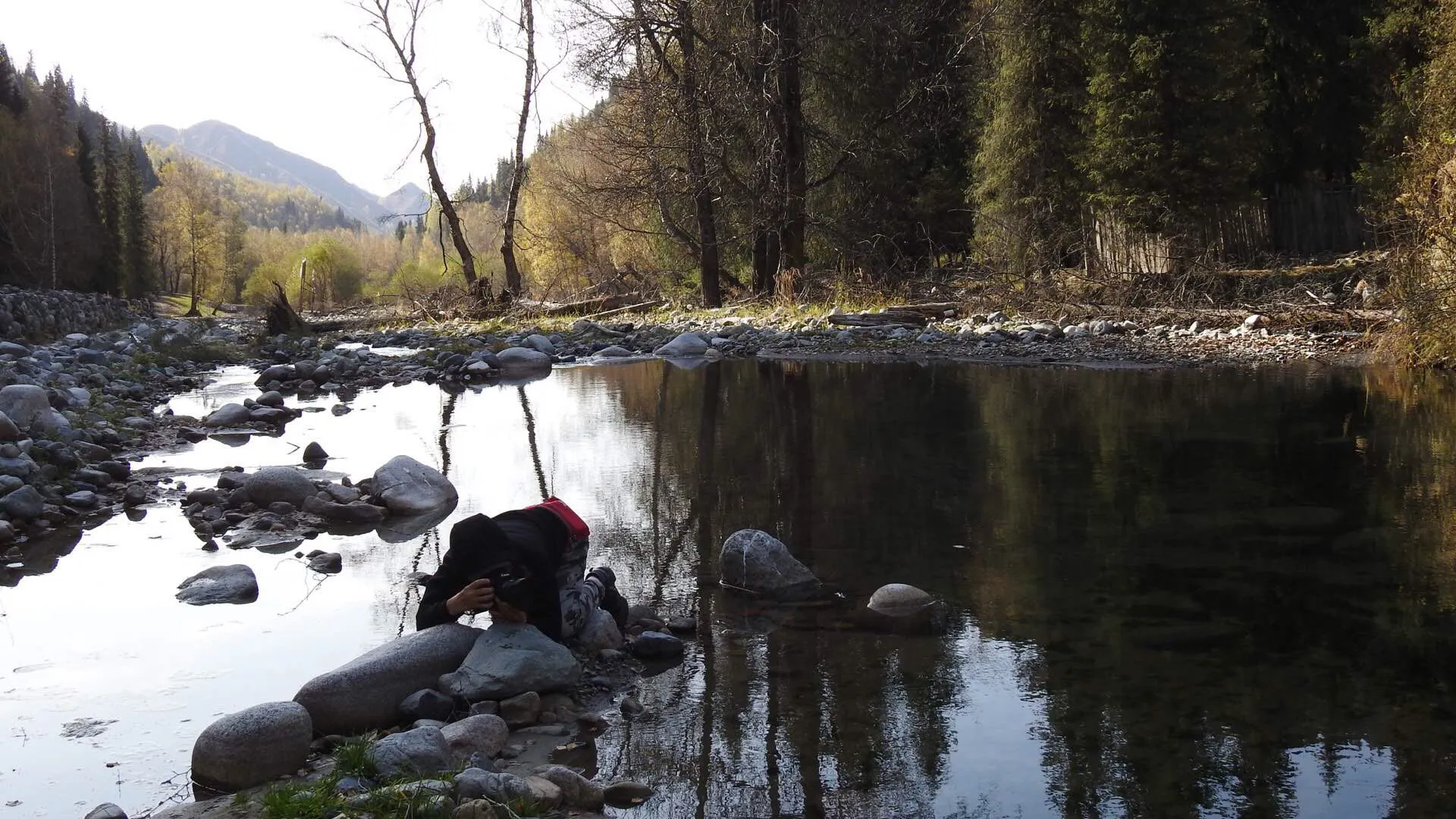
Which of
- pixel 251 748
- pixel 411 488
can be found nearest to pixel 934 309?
pixel 411 488

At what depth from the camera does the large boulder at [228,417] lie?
33.2ft

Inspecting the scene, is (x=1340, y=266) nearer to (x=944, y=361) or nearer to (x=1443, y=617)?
(x=944, y=361)

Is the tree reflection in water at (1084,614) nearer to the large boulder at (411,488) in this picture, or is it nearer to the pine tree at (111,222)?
the large boulder at (411,488)

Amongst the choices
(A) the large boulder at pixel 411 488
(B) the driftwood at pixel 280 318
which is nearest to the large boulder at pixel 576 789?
(A) the large boulder at pixel 411 488

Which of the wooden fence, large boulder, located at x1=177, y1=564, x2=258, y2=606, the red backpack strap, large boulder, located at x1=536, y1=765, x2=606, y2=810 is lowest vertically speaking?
large boulder, located at x1=536, y1=765, x2=606, y2=810

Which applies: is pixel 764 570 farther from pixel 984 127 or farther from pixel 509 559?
pixel 984 127

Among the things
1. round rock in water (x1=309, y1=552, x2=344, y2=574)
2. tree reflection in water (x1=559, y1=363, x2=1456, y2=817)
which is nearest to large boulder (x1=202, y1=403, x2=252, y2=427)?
tree reflection in water (x1=559, y1=363, x2=1456, y2=817)

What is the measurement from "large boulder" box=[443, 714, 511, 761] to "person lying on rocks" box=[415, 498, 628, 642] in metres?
0.57

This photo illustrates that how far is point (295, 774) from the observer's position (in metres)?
3.16

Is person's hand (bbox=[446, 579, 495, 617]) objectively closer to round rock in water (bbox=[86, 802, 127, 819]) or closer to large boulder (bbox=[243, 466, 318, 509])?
round rock in water (bbox=[86, 802, 127, 819])

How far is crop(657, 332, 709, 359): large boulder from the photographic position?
16406 millimetres

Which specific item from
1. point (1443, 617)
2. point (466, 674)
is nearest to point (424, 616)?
point (466, 674)

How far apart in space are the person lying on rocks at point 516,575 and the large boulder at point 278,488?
3.00 meters

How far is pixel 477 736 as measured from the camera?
10.8 feet
